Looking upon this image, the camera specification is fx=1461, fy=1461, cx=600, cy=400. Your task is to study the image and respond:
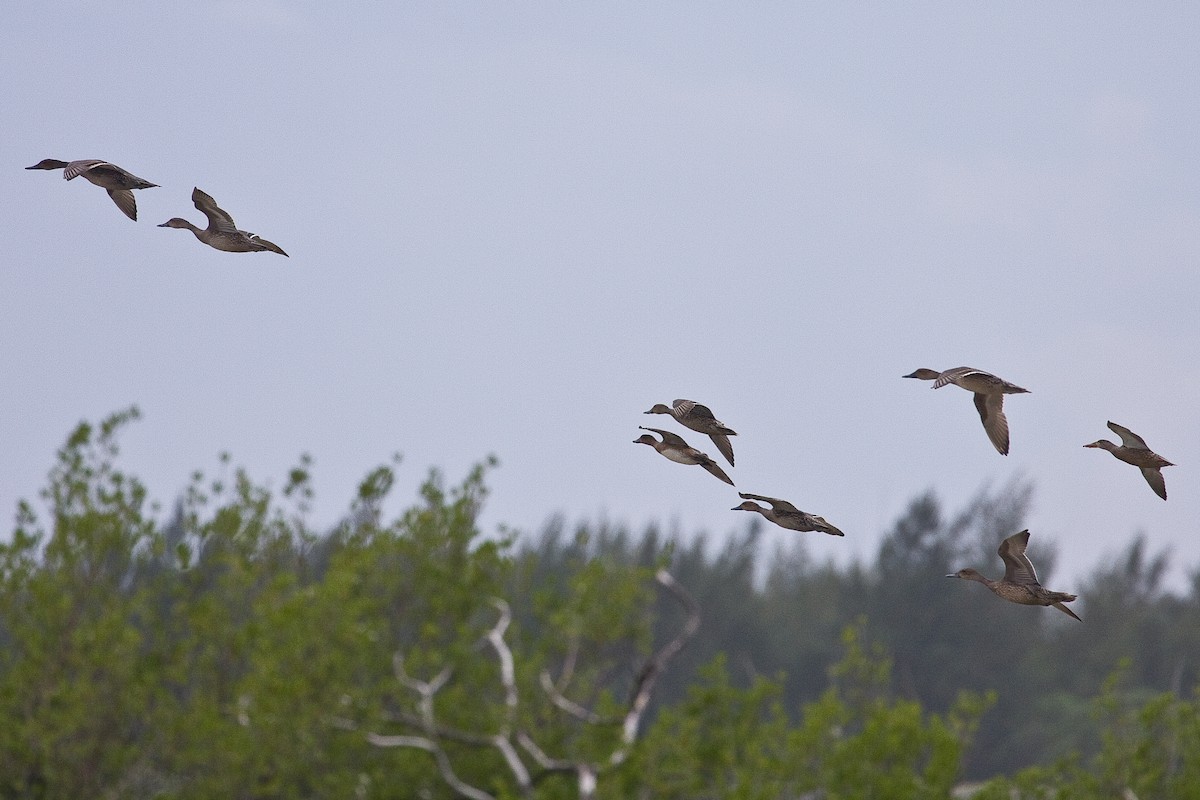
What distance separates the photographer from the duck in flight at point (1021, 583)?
164 inches

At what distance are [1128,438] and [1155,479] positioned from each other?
0.16 meters

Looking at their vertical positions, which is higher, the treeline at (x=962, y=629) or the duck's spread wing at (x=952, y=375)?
the treeline at (x=962, y=629)

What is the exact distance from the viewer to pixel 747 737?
14.0 metres

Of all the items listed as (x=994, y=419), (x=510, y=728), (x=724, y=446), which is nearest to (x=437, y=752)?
(x=510, y=728)

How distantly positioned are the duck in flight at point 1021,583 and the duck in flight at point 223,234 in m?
2.26

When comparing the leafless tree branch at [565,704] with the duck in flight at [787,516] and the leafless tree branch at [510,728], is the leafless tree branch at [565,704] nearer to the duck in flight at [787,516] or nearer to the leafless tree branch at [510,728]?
the leafless tree branch at [510,728]

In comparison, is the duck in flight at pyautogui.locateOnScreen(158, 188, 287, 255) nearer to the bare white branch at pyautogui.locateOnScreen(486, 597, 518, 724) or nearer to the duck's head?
the duck's head

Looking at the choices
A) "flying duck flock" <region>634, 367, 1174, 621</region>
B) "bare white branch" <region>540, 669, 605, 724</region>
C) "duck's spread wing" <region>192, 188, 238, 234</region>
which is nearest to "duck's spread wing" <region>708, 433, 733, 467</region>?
"flying duck flock" <region>634, 367, 1174, 621</region>

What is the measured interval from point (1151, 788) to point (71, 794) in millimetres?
10553

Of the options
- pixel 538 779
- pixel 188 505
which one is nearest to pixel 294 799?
pixel 538 779

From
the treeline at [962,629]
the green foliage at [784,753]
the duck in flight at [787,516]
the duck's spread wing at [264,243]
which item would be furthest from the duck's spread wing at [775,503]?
the treeline at [962,629]

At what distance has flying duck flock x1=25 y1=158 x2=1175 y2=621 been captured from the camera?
4164 mm

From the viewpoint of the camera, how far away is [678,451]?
4.41 metres

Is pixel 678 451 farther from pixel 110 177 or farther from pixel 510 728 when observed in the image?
pixel 510 728
